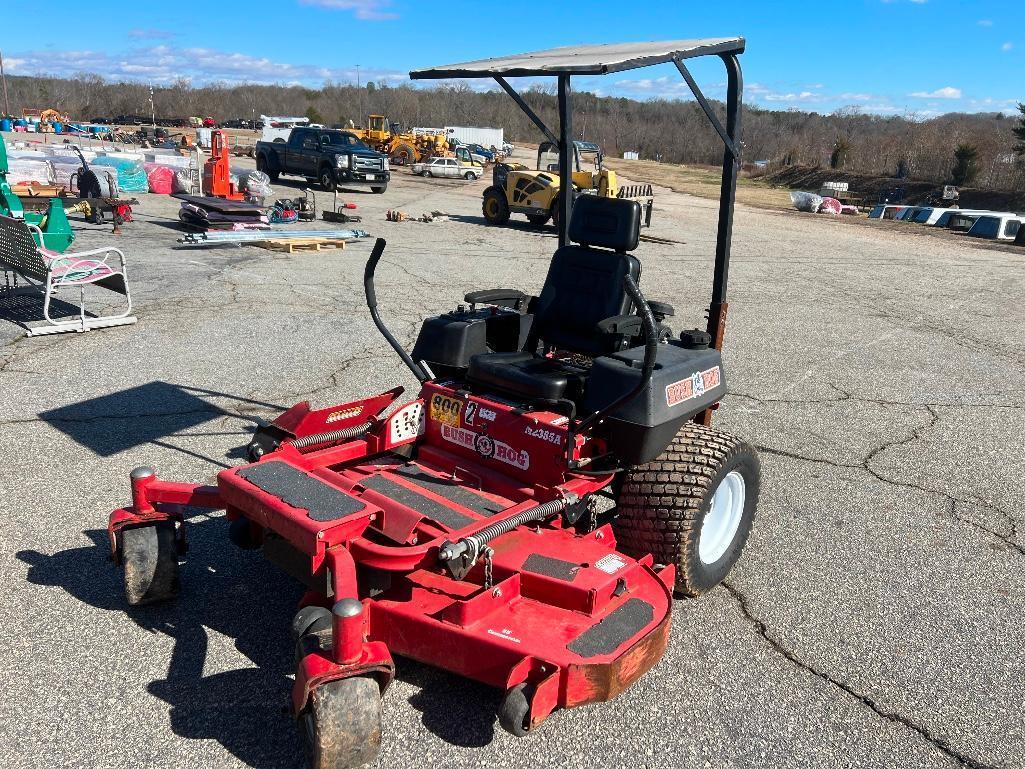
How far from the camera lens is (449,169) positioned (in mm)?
33344

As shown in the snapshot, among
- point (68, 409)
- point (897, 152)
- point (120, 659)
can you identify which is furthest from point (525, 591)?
point (897, 152)

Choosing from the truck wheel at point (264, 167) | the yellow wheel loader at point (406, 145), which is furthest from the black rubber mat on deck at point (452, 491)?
the yellow wheel loader at point (406, 145)

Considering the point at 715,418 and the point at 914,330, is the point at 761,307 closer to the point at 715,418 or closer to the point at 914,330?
the point at 914,330

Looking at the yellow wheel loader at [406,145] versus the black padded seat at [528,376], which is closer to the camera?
the black padded seat at [528,376]

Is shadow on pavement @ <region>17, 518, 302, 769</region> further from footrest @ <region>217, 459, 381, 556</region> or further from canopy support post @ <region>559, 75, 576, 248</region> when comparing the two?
canopy support post @ <region>559, 75, 576, 248</region>

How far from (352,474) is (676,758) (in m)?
1.98

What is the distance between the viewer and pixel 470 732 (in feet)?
9.87

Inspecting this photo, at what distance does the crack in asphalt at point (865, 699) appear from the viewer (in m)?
3.04

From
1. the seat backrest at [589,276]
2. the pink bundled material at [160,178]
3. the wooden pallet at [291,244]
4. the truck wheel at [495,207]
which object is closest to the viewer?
the seat backrest at [589,276]

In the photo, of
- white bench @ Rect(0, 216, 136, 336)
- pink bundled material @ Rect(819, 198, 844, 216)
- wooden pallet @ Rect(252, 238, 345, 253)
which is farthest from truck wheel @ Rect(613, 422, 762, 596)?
pink bundled material @ Rect(819, 198, 844, 216)

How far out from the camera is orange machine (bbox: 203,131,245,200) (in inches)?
682

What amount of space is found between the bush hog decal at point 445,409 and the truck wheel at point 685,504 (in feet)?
3.00

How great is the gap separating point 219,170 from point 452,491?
52.1 ft

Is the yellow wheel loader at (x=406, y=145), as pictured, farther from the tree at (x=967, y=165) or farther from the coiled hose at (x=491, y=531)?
the coiled hose at (x=491, y=531)
